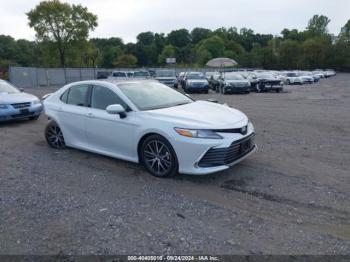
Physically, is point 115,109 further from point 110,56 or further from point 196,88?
point 110,56

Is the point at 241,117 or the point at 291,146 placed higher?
the point at 241,117

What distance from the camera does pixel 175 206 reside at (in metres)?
4.18

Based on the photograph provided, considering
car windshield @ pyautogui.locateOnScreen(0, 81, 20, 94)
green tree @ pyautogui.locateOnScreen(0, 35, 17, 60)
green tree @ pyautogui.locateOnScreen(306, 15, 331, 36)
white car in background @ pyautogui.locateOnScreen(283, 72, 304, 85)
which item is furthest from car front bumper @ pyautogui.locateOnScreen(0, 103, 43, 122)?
green tree @ pyautogui.locateOnScreen(306, 15, 331, 36)

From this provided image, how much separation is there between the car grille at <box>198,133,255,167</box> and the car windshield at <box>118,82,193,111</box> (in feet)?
4.50

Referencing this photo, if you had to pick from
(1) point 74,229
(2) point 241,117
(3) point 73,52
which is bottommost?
(1) point 74,229

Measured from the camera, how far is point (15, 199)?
14.6 ft

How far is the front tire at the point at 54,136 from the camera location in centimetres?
679

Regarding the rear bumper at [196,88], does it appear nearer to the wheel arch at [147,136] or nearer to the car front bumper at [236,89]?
the car front bumper at [236,89]

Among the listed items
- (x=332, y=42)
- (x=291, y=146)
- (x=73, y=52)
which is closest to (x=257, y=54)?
(x=332, y=42)

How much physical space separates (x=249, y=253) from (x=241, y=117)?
8.69ft

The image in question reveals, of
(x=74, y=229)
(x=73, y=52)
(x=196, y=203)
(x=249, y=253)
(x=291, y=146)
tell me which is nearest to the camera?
(x=249, y=253)

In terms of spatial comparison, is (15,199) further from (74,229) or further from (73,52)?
(73,52)

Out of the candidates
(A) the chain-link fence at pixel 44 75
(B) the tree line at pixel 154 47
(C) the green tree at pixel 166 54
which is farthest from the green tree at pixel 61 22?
(C) the green tree at pixel 166 54

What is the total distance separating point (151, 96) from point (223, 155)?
1882 mm
